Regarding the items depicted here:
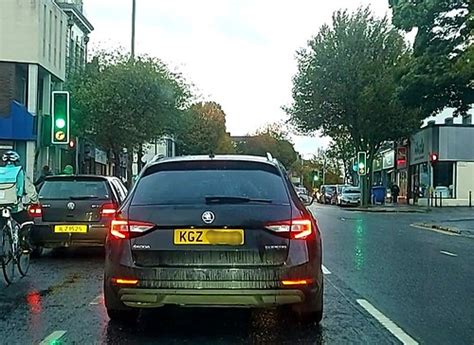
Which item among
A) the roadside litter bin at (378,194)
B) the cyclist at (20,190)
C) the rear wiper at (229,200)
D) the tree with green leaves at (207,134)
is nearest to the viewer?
the rear wiper at (229,200)

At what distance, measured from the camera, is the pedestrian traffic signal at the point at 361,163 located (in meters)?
48.8

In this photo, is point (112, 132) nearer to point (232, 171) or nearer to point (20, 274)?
point (20, 274)

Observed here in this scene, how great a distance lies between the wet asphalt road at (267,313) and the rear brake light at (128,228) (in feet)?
3.00

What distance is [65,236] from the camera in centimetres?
1338

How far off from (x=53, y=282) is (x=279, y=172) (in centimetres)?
465

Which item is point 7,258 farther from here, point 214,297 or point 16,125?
point 16,125

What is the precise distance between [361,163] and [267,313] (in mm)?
41317

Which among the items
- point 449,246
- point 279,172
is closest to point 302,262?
point 279,172

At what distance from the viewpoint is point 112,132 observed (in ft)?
133

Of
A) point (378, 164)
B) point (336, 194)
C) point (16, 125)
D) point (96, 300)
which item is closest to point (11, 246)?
point (96, 300)

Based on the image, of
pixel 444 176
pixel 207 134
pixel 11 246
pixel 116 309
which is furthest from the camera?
pixel 207 134

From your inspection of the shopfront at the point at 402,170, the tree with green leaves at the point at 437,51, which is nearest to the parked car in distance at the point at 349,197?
the shopfront at the point at 402,170

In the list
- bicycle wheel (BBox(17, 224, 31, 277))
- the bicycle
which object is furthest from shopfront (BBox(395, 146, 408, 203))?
the bicycle

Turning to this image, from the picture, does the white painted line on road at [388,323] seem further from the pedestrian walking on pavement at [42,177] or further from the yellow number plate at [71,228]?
the pedestrian walking on pavement at [42,177]
